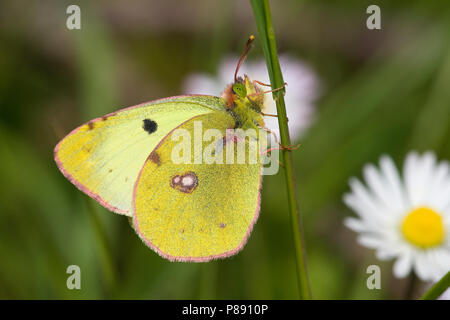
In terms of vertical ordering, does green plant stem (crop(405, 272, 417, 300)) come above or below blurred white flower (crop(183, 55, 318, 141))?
below

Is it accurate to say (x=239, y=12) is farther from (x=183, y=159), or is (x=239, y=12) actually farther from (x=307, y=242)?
(x=183, y=159)

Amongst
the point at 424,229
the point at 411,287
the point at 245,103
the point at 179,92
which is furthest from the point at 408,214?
the point at 179,92

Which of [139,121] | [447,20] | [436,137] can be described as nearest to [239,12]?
[447,20]

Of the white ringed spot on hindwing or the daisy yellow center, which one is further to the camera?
the daisy yellow center

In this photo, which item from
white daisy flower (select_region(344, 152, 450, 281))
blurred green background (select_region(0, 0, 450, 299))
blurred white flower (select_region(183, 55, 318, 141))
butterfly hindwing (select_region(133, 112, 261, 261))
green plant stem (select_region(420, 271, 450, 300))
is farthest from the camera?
blurred white flower (select_region(183, 55, 318, 141))

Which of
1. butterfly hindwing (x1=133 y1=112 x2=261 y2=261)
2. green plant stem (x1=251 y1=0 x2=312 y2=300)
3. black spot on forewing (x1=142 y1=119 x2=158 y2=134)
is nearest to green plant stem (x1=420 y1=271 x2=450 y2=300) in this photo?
green plant stem (x1=251 y1=0 x2=312 y2=300)

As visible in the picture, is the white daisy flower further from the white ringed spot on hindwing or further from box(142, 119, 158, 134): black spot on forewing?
box(142, 119, 158, 134): black spot on forewing

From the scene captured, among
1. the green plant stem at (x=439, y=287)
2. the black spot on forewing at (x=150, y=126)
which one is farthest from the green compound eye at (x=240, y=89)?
the green plant stem at (x=439, y=287)
